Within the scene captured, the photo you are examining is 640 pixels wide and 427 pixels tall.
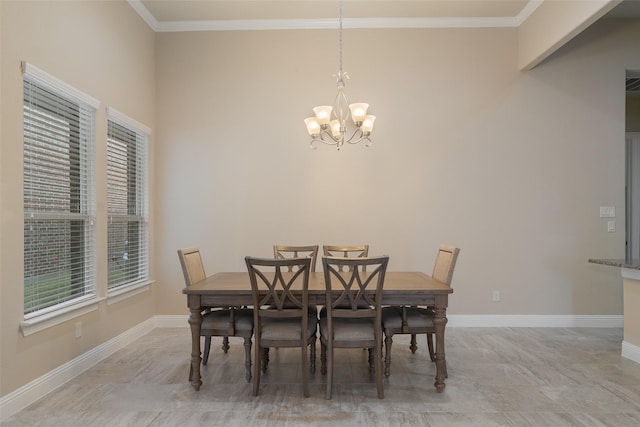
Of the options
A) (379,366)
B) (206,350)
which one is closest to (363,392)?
(379,366)

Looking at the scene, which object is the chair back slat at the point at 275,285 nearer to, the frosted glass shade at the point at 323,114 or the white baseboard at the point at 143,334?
the frosted glass shade at the point at 323,114

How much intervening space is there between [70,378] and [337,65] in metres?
3.83

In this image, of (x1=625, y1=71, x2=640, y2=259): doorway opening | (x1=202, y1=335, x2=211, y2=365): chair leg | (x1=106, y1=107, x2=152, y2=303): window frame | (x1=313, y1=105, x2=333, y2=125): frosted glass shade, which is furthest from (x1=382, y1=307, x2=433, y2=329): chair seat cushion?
(x1=625, y1=71, x2=640, y2=259): doorway opening

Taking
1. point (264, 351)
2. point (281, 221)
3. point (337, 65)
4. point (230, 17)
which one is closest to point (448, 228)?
point (281, 221)

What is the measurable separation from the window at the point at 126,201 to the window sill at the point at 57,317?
→ 38 cm

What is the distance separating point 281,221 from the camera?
444 cm

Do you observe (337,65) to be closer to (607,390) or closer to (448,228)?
(448,228)

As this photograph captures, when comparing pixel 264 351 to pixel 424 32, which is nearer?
pixel 264 351

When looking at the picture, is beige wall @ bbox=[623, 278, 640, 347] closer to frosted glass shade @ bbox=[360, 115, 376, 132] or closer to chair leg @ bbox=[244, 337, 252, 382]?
frosted glass shade @ bbox=[360, 115, 376, 132]

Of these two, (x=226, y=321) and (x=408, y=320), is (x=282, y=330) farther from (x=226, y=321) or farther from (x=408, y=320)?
(x=408, y=320)

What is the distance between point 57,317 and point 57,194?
866mm

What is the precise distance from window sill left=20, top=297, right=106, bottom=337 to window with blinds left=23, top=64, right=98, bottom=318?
1.9 inches

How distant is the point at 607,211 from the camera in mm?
4336

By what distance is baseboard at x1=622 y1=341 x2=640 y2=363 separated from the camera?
10.6 feet
